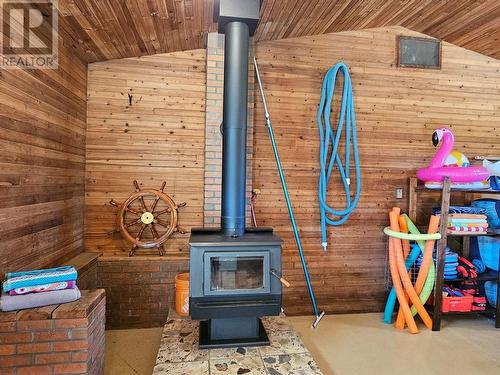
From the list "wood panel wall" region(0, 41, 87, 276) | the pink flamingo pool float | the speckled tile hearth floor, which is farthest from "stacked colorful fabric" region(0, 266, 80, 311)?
the pink flamingo pool float

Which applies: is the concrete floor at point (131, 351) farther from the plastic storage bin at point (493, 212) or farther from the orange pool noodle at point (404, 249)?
the plastic storage bin at point (493, 212)

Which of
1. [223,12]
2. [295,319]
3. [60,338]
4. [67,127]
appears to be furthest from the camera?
[295,319]

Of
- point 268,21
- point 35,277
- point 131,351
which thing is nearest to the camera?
point 35,277

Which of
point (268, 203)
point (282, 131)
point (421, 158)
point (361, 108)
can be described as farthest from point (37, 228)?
point (421, 158)

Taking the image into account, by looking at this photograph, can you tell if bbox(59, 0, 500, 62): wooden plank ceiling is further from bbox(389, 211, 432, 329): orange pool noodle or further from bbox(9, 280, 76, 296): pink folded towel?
bbox(389, 211, 432, 329): orange pool noodle

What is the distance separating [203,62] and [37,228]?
2.11 m

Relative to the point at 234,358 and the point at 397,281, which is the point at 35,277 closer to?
the point at 234,358

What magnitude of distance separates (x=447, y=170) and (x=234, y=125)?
213cm

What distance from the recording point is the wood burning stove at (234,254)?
94.8 inches

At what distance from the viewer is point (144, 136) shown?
3303 millimetres

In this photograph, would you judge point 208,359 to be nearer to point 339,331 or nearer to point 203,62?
point 339,331

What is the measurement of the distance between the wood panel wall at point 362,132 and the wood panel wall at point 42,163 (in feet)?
5.59

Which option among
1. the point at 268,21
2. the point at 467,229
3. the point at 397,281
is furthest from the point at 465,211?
the point at 268,21

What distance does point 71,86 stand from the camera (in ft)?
9.33
